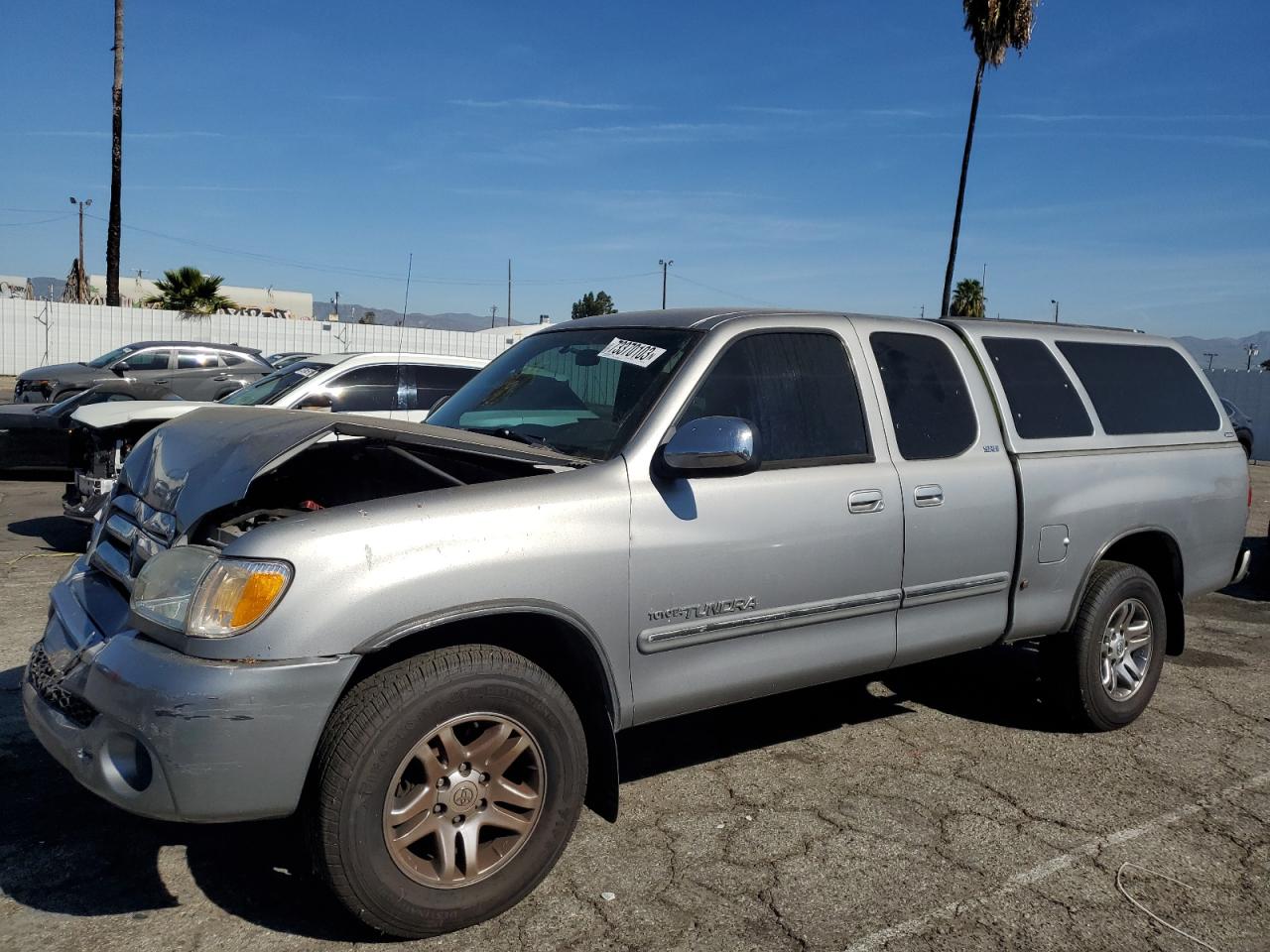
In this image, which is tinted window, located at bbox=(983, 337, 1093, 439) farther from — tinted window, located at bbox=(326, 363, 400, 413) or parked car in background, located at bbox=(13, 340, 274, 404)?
parked car in background, located at bbox=(13, 340, 274, 404)

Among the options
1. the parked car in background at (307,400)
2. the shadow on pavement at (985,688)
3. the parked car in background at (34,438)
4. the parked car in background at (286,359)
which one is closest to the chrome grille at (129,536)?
the shadow on pavement at (985,688)

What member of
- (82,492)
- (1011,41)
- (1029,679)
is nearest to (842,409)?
(1029,679)

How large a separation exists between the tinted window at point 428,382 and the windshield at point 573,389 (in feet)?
16.8

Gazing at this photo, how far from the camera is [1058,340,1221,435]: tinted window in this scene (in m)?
5.16

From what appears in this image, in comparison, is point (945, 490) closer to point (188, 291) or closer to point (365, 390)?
point (365, 390)

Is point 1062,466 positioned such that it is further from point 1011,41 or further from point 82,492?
point 1011,41

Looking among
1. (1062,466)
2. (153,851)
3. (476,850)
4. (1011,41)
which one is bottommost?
(153,851)

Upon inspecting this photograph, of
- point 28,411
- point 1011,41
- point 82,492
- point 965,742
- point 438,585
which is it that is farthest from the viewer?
point 1011,41

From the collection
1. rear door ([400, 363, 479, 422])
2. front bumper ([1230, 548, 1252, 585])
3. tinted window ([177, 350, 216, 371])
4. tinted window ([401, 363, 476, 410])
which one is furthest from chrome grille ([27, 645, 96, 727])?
tinted window ([177, 350, 216, 371])

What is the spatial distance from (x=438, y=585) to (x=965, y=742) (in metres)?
3.00

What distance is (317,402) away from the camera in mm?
8992

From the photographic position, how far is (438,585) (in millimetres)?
3004

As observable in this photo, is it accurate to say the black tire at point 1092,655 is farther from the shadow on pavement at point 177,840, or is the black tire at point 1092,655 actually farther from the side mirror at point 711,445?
the side mirror at point 711,445

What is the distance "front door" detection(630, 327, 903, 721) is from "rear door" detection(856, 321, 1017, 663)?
119 millimetres
